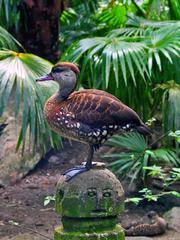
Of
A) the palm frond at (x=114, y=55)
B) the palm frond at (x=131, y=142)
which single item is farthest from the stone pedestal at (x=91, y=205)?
the palm frond at (x=131, y=142)

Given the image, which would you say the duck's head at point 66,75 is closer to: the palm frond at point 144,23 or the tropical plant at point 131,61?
the tropical plant at point 131,61

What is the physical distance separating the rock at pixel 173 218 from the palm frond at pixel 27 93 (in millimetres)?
1260

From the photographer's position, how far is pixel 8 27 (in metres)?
8.53

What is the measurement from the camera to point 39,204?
694cm

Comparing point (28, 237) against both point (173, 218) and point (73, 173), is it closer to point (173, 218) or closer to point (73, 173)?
point (173, 218)

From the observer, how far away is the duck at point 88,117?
3918 mm

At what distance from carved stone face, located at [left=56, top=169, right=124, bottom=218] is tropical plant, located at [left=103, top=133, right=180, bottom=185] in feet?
8.71

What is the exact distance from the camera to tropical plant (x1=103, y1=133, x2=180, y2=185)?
663 cm

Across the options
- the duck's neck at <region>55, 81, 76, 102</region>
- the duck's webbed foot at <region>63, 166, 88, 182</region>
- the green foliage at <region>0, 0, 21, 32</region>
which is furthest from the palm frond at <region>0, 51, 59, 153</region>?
the duck's webbed foot at <region>63, 166, 88, 182</region>

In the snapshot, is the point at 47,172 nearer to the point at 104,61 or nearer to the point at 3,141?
the point at 3,141

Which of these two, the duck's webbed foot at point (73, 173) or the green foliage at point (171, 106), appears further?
the green foliage at point (171, 106)

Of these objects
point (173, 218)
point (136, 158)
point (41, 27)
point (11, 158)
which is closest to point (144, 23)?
point (41, 27)

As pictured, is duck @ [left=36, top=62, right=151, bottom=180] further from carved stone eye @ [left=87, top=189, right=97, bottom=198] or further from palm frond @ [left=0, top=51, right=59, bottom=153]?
palm frond @ [left=0, top=51, right=59, bottom=153]

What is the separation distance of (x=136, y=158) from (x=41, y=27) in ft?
6.23
